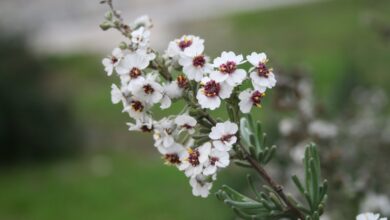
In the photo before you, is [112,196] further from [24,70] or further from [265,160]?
[265,160]

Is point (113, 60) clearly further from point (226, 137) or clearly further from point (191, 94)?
point (226, 137)

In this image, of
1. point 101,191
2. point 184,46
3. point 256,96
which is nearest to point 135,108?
point 184,46

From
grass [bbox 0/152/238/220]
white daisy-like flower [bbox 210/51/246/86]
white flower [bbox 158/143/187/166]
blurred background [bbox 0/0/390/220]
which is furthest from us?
grass [bbox 0/152/238/220]

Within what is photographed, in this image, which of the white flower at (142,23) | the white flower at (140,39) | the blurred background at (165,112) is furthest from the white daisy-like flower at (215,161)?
the blurred background at (165,112)

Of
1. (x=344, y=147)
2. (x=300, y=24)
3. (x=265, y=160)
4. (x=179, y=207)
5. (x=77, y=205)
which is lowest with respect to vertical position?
(x=265, y=160)

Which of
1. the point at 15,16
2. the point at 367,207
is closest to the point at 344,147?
the point at 367,207

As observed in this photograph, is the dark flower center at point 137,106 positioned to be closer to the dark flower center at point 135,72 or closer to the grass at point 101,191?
the dark flower center at point 135,72

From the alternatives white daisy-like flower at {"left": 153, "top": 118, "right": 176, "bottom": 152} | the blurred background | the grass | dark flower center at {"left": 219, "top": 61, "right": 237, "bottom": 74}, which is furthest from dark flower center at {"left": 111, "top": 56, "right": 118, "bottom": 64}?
the grass

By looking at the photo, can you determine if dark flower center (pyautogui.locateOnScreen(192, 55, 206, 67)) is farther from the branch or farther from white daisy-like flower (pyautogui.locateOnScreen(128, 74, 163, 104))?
the branch
